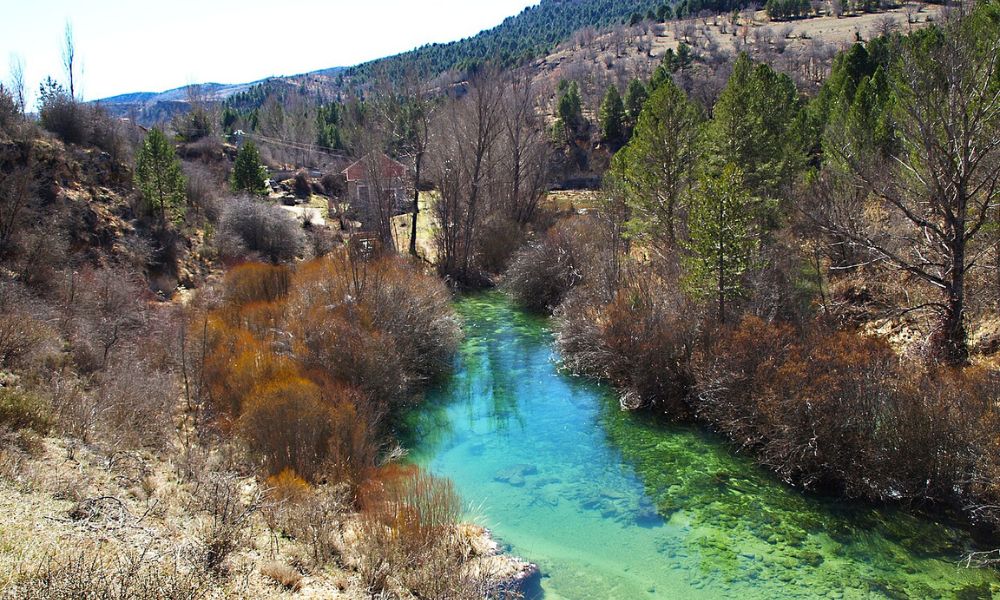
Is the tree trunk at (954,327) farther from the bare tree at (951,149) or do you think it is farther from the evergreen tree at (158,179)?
the evergreen tree at (158,179)

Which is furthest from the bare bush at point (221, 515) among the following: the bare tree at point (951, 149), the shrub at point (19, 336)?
the bare tree at point (951, 149)

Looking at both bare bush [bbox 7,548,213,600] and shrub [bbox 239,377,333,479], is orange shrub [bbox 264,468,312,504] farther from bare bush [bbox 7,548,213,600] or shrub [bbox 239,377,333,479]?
bare bush [bbox 7,548,213,600]

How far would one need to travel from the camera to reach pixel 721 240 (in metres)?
17.2

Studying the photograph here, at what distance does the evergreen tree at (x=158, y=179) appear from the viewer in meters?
27.9

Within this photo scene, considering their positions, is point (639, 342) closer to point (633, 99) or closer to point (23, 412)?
point (23, 412)

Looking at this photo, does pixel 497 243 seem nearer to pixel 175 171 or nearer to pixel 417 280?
pixel 417 280

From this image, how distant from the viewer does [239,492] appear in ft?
33.8

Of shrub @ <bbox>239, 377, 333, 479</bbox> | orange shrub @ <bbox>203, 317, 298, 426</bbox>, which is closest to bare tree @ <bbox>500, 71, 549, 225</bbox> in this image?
orange shrub @ <bbox>203, 317, 298, 426</bbox>

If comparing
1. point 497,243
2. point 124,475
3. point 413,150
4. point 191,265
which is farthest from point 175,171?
point 124,475

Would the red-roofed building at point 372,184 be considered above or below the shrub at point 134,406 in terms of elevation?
above

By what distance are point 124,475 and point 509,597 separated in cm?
649

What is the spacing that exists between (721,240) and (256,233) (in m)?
23.7

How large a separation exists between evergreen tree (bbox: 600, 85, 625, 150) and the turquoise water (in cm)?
5474

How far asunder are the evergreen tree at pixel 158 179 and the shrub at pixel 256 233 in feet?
8.31
